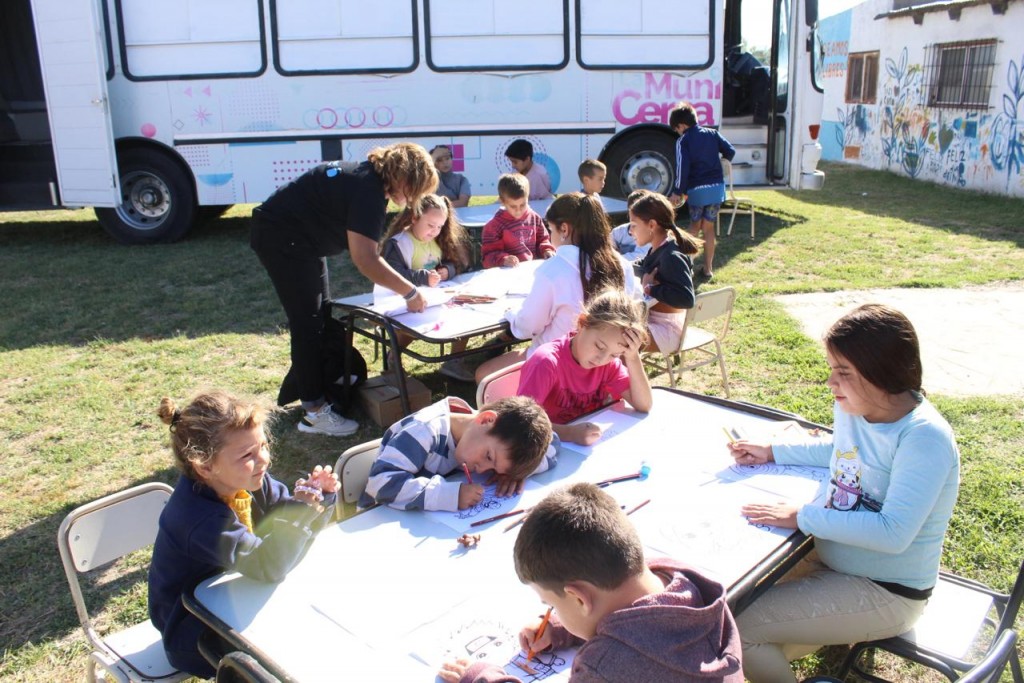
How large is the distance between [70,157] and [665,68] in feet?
20.2

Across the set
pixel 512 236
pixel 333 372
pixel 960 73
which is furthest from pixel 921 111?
pixel 333 372

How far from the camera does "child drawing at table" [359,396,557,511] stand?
7.40ft

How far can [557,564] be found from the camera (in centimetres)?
149

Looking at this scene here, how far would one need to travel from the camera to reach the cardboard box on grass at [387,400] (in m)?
4.47

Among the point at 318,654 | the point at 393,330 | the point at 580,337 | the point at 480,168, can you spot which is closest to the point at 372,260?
the point at 393,330

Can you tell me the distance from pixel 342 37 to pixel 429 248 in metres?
4.45

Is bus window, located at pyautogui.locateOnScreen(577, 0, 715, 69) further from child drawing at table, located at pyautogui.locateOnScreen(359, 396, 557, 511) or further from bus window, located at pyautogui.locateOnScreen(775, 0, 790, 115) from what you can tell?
child drawing at table, located at pyautogui.locateOnScreen(359, 396, 557, 511)

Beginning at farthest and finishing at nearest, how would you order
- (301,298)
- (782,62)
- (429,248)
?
(782,62) → (429,248) → (301,298)

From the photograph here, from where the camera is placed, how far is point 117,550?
233 cm

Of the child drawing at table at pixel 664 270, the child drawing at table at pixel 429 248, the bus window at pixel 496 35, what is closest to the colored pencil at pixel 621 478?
the child drawing at table at pixel 664 270

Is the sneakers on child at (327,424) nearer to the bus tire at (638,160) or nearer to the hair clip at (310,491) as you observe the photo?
the hair clip at (310,491)

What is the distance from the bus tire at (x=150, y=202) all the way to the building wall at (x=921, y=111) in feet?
36.1

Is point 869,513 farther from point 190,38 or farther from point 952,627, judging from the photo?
point 190,38

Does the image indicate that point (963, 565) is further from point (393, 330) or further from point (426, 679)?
point (393, 330)
